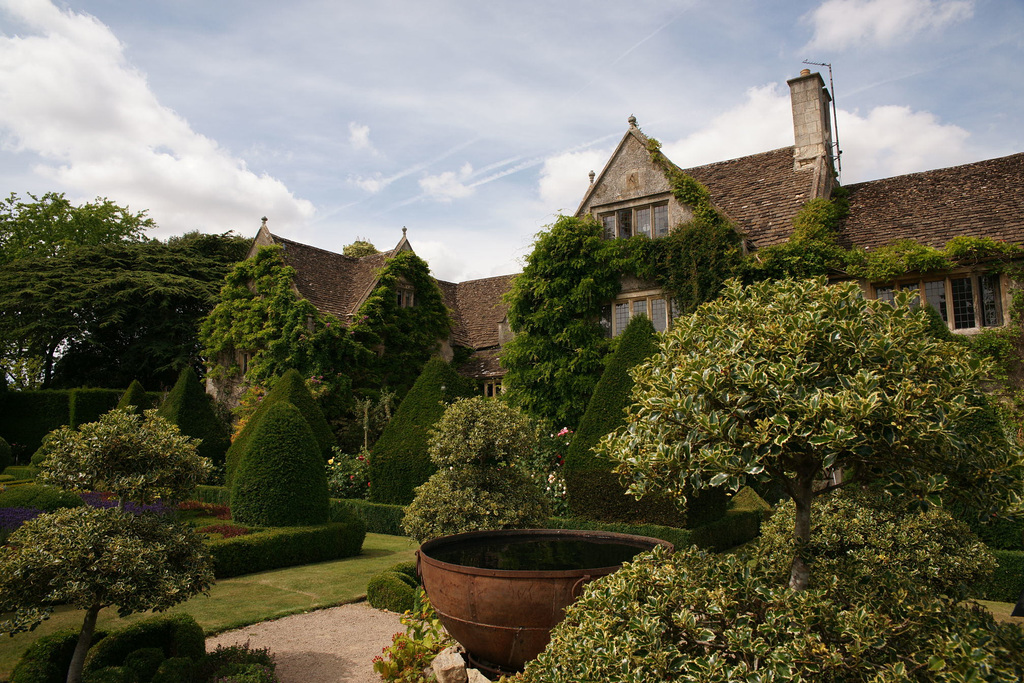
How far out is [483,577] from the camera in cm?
509

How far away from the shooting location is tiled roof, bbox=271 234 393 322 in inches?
993

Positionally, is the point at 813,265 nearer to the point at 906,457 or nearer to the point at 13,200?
the point at 906,457

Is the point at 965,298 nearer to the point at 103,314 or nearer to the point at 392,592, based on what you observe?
the point at 392,592

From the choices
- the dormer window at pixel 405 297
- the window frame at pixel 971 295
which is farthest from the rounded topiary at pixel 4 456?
the window frame at pixel 971 295

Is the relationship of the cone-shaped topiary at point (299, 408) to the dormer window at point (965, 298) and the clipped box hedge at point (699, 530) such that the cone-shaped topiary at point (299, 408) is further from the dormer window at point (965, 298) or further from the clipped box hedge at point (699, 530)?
the dormer window at point (965, 298)

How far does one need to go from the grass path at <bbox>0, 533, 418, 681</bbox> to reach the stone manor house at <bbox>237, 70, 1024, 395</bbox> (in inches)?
387

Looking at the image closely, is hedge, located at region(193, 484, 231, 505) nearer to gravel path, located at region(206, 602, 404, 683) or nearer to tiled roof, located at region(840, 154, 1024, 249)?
gravel path, located at region(206, 602, 404, 683)

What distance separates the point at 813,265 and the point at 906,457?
1272cm

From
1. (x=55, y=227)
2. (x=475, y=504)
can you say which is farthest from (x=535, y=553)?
(x=55, y=227)

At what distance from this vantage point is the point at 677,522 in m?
11.3

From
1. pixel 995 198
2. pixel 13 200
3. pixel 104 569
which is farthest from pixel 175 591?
pixel 13 200

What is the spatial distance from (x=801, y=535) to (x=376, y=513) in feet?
44.7

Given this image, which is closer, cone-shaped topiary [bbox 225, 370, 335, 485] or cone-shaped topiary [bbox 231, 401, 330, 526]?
cone-shaped topiary [bbox 231, 401, 330, 526]

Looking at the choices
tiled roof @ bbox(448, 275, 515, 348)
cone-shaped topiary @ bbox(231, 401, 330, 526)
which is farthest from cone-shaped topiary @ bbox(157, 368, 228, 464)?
tiled roof @ bbox(448, 275, 515, 348)
